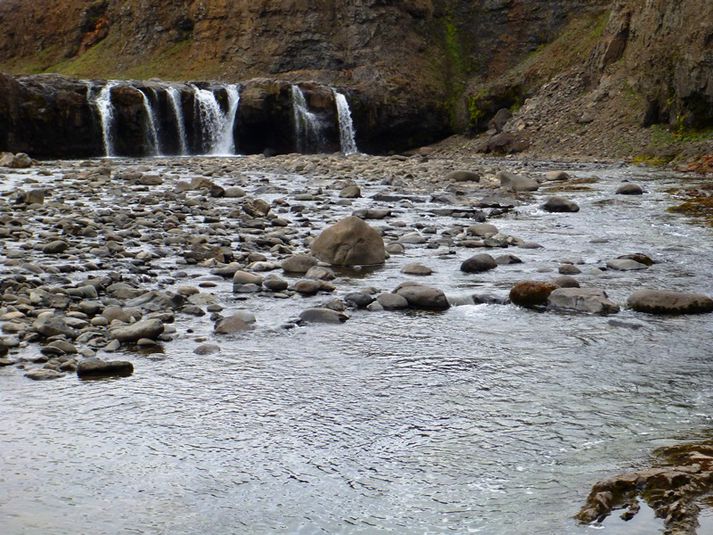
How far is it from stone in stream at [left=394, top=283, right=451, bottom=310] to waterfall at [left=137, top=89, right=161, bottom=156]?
36.9 metres

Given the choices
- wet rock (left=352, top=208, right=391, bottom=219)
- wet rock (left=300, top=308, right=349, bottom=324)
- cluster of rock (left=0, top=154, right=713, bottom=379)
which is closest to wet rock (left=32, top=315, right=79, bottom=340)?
cluster of rock (left=0, top=154, right=713, bottom=379)

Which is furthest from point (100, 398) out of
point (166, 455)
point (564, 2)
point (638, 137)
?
point (564, 2)

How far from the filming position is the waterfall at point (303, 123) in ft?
160

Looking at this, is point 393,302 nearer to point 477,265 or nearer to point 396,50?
point 477,265

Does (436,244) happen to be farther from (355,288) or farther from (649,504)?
→ (649,504)

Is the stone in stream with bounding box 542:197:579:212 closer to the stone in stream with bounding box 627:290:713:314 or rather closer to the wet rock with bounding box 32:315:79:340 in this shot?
the stone in stream with bounding box 627:290:713:314

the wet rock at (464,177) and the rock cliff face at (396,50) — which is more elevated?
the rock cliff face at (396,50)

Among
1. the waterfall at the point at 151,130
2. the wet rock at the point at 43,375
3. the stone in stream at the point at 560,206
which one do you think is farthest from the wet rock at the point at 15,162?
the wet rock at the point at 43,375

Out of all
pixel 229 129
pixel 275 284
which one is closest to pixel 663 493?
pixel 275 284

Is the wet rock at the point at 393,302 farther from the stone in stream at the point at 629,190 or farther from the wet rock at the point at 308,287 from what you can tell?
the stone in stream at the point at 629,190

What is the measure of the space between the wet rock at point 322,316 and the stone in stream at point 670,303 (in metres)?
3.47

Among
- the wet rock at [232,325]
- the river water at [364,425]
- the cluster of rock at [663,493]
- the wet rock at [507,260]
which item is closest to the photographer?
the cluster of rock at [663,493]

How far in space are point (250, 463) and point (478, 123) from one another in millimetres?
46434

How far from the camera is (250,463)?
648 cm
